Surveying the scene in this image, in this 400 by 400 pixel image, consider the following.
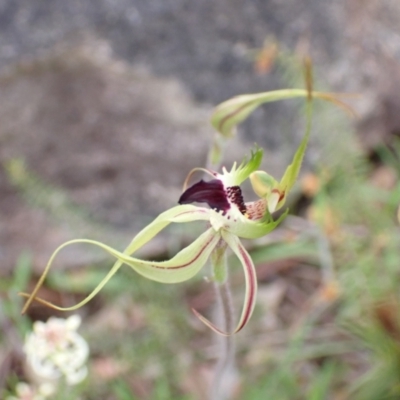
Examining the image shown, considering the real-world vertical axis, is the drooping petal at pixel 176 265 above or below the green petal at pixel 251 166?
below

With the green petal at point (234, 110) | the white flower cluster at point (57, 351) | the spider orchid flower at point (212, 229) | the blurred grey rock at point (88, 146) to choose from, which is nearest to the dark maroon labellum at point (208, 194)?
the spider orchid flower at point (212, 229)

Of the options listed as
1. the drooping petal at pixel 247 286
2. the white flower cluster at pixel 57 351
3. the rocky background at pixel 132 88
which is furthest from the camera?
the rocky background at pixel 132 88

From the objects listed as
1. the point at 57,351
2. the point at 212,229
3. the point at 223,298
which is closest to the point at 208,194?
the point at 212,229

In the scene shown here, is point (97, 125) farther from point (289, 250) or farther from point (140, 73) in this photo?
point (289, 250)

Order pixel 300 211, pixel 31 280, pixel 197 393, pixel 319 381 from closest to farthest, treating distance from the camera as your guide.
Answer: pixel 319 381 → pixel 197 393 → pixel 31 280 → pixel 300 211

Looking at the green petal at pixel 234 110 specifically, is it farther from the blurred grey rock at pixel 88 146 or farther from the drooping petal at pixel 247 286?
the blurred grey rock at pixel 88 146

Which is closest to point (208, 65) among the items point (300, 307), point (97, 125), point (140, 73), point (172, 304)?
point (140, 73)

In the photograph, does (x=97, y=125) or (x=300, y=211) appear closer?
(x=97, y=125)
